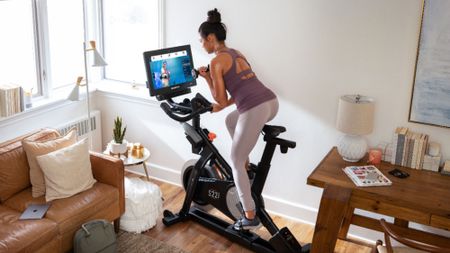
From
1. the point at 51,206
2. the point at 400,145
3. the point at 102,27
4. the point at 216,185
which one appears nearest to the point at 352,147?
the point at 400,145

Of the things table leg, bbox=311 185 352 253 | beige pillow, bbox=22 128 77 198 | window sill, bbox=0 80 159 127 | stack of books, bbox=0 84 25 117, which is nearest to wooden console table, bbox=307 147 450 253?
table leg, bbox=311 185 352 253

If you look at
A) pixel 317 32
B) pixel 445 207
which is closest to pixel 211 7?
pixel 317 32

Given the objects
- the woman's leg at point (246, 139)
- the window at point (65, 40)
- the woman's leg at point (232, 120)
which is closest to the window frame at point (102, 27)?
the window at point (65, 40)

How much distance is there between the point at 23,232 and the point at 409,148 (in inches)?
102

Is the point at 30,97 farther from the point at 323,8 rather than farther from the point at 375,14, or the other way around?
the point at 375,14

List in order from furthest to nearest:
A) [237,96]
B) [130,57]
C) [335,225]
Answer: [130,57], [237,96], [335,225]

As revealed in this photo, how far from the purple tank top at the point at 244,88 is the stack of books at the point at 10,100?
1.69 meters

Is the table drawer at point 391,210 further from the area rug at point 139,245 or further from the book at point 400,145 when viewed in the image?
the area rug at point 139,245

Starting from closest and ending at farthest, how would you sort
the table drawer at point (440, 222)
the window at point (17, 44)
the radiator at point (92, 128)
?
the table drawer at point (440, 222), the window at point (17, 44), the radiator at point (92, 128)

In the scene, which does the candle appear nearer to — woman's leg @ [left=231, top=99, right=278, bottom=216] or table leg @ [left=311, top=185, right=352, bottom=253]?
table leg @ [left=311, top=185, right=352, bottom=253]

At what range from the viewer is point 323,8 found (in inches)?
141

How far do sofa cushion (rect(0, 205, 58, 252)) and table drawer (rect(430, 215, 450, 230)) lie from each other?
2.35 m

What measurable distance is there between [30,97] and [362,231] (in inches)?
114

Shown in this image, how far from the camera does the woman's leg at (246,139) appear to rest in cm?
331
